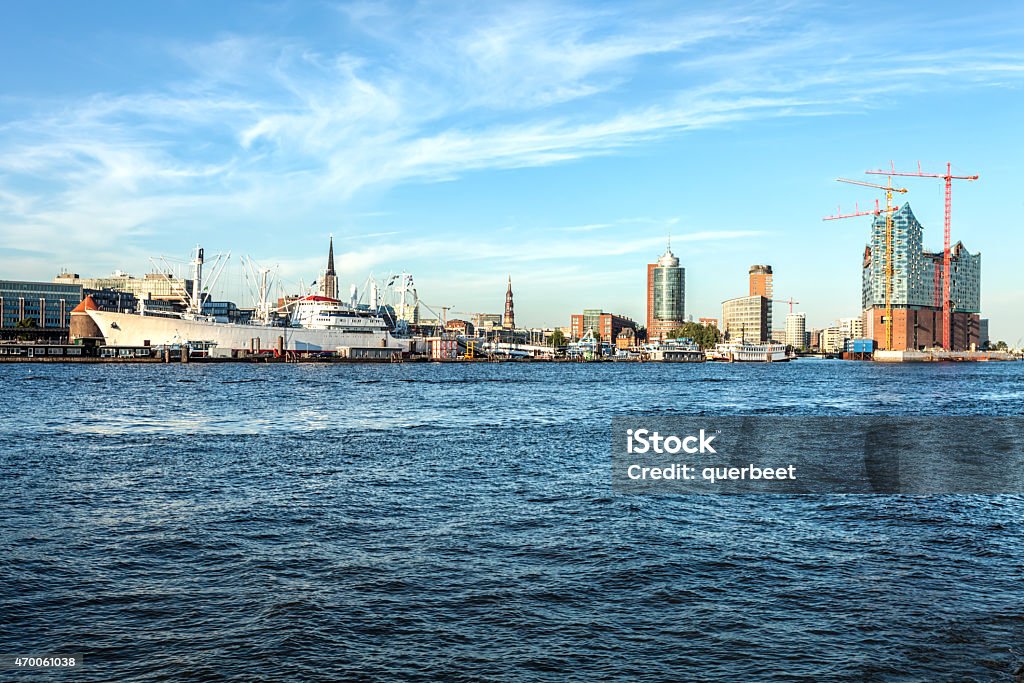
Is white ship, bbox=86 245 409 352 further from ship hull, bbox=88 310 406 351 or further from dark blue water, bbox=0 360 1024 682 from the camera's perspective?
dark blue water, bbox=0 360 1024 682

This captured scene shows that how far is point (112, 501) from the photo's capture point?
2120 centimetres

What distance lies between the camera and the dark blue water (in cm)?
1091

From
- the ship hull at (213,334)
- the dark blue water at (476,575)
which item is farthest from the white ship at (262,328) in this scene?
the dark blue water at (476,575)

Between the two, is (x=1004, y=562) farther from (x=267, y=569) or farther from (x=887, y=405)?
(x=887, y=405)

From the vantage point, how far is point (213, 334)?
166m

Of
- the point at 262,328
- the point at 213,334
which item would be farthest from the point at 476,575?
the point at 262,328

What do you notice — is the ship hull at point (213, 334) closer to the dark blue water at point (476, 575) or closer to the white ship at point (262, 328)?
the white ship at point (262, 328)

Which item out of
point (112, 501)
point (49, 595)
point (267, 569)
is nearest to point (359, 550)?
point (267, 569)

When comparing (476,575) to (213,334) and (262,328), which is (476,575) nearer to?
(213,334)

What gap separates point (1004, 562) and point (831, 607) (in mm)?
5477

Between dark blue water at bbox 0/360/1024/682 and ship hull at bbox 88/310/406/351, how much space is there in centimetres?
14083

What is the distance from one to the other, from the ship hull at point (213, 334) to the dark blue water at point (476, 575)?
14083 cm

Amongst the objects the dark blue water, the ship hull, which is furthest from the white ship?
the dark blue water

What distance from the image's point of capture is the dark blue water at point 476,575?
430 inches
